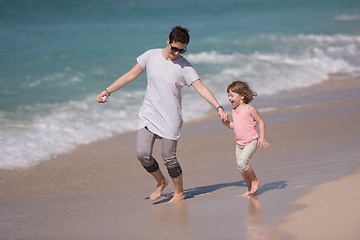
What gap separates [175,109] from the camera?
5094 mm

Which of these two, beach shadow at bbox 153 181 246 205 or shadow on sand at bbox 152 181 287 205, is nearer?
shadow on sand at bbox 152 181 287 205

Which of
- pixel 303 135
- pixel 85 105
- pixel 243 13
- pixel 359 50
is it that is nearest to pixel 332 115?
pixel 303 135

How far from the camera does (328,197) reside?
4379 mm

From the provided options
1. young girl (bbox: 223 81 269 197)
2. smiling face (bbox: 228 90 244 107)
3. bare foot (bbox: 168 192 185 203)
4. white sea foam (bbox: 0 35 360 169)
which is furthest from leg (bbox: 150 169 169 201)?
white sea foam (bbox: 0 35 360 169)

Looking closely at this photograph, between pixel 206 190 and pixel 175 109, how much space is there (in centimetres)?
96

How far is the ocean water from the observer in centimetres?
972

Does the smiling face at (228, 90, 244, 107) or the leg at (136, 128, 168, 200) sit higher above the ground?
the smiling face at (228, 90, 244, 107)

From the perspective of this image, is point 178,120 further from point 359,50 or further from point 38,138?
point 359,50

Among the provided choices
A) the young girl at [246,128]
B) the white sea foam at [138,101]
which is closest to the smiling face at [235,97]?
the young girl at [246,128]

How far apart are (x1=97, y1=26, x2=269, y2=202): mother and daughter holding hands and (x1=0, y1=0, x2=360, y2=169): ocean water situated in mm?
2672

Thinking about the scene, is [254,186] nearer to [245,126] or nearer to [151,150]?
[245,126]

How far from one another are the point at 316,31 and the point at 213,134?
61.8 feet

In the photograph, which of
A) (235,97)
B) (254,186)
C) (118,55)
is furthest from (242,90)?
(118,55)

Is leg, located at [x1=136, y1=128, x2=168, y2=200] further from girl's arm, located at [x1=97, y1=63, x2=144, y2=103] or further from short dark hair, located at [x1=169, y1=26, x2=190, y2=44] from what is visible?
short dark hair, located at [x1=169, y1=26, x2=190, y2=44]
